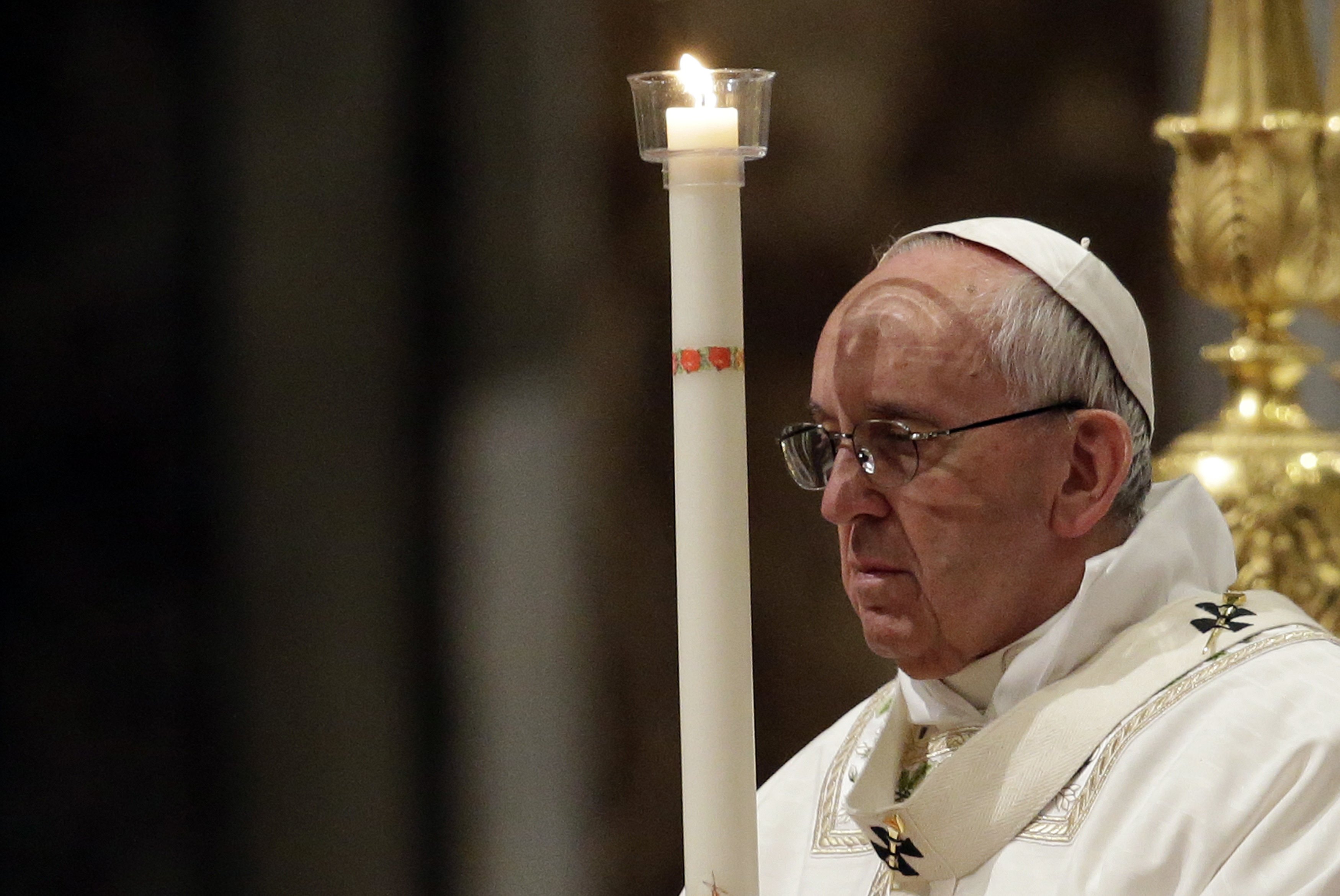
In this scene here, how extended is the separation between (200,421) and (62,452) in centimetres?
25

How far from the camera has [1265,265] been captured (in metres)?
2.93

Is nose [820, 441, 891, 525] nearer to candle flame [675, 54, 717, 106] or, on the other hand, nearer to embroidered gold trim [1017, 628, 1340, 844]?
embroidered gold trim [1017, 628, 1340, 844]

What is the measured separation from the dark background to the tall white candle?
88.8 inches

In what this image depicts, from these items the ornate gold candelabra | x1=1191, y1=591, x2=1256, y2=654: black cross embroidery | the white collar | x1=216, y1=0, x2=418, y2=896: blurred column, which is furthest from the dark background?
x1=1191, y1=591, x2=1256, y2=654: black cross embroidery

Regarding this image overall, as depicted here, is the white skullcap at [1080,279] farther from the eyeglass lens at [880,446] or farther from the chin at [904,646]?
the chin at [904,646]

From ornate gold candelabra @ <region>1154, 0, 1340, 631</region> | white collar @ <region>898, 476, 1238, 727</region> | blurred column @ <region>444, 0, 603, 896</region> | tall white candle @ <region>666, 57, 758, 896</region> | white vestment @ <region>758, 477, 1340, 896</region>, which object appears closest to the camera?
tall white candle @ <region>666, 57, 758, 896</region>

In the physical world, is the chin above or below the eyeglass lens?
Answer: below

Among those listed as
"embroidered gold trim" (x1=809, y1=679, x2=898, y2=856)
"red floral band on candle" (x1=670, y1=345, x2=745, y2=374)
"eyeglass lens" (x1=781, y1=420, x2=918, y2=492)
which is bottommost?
"embroidered gold trim" (x1=809, y1=679, x2=898, y2=856)

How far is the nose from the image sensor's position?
2037mm

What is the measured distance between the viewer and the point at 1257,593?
7.06 feet

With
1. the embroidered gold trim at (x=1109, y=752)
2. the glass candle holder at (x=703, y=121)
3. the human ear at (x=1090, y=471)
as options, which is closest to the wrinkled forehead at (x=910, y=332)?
the human ear at (x=1090, y=471)

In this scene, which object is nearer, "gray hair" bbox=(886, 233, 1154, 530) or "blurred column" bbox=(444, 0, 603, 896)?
"gray hair" bbox=(886, 233, 1154, 530)

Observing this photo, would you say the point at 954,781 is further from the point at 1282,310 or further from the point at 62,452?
the point at 62,452

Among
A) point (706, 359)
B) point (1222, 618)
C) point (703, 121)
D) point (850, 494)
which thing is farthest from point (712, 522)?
point (1222, 618)
